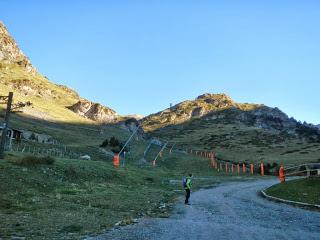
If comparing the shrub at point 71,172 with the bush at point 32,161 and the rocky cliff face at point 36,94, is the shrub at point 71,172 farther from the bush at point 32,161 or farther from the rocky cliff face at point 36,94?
the rocky cliff face at point 36,94

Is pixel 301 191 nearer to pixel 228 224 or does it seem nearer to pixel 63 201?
pixel 228 224

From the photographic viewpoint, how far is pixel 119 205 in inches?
958

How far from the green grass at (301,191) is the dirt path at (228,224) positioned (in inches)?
82.2

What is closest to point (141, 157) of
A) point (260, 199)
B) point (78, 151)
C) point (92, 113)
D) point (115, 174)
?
point (78, 151)

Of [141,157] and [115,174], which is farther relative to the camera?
[141,157]

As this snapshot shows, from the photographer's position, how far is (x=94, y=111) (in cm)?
16850

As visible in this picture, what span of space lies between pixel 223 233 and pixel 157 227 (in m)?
2.77

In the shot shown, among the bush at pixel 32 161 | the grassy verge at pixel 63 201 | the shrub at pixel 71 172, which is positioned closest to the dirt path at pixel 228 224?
the grassy verge at pixel 63 201

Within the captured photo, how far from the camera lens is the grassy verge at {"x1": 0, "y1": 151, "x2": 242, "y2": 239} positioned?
616 inches

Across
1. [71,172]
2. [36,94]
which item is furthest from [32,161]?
[36,94]

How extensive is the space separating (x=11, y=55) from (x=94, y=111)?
55317 mm

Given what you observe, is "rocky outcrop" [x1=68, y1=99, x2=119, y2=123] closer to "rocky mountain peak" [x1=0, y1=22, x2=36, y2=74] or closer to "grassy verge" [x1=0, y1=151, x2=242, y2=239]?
"rocky mountain peak" [x1=0, y1=22, x2=36, y2=74]

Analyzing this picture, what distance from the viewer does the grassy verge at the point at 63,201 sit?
51.3 ft

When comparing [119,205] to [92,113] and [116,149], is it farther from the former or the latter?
[92,113]
